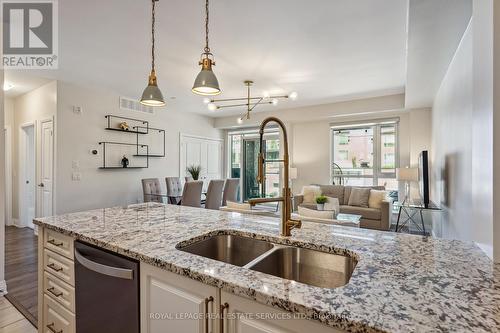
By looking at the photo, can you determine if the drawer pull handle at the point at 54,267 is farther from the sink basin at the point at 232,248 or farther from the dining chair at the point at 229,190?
the dining chair at the point at 229,190

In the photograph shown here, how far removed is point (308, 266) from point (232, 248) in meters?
0.46

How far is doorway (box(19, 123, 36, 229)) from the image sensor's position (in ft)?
16.9

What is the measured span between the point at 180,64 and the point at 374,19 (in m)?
2.48

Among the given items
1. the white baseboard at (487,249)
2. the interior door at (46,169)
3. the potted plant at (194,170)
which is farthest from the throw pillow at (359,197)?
the interior door at (46,169)

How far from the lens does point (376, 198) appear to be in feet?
16.6

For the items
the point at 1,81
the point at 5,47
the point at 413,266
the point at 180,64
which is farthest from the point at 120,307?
the point at 5,47

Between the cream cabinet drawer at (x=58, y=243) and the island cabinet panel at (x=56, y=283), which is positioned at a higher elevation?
the cream cabinet drawer at (x=58, y=243)

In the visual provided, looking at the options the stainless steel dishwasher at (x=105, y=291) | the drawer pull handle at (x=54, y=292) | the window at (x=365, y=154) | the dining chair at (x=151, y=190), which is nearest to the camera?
the stainless steel dishwasher at (x=105, y=291)

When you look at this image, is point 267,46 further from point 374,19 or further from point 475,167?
point 475,167

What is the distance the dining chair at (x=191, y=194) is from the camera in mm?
4418

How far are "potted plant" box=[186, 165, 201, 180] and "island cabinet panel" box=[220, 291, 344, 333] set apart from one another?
18.7ft

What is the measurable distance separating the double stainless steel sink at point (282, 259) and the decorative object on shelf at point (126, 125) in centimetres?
438

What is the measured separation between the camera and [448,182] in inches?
128

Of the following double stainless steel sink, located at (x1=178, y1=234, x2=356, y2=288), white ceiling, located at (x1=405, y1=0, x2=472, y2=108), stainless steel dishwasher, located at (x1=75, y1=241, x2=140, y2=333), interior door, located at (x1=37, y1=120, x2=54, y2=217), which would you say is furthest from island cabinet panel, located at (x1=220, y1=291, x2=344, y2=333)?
interior door, located at (x1=37, y1=120, x2=54, y2=217)
